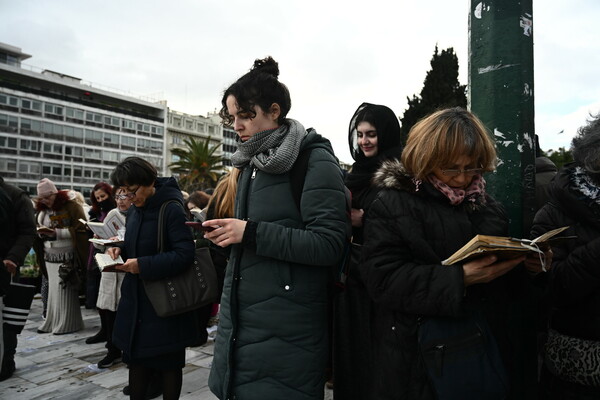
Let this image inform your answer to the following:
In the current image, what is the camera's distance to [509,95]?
1.89 meters

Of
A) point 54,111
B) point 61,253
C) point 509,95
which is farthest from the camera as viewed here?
point 54,111

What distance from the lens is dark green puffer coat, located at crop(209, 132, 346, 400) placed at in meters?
1.68

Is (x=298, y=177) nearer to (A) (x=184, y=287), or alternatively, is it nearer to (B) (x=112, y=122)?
(A) (x=184, y=287)

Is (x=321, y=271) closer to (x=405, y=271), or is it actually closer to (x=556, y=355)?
(x=405, y=271)

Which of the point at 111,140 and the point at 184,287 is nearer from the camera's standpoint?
the point at 184,287

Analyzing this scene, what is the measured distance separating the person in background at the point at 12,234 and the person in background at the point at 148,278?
60.6 inches

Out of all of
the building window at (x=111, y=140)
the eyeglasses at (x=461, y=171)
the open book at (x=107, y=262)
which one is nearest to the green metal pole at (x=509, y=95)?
the eyeglasses at (x=461, y=171)

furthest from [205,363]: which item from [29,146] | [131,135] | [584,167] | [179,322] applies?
[131,135]

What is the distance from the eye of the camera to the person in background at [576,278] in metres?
1.69

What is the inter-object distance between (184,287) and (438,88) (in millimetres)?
20016

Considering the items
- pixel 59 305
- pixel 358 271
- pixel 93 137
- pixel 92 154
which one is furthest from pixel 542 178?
pixel 93 137

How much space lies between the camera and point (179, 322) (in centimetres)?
283

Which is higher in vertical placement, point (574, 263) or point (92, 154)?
point (92, 154)

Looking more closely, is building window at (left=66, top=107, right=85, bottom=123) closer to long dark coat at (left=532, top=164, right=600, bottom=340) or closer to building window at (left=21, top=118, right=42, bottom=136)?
building window at (left=21, top=118, right=42, bottom=136)
